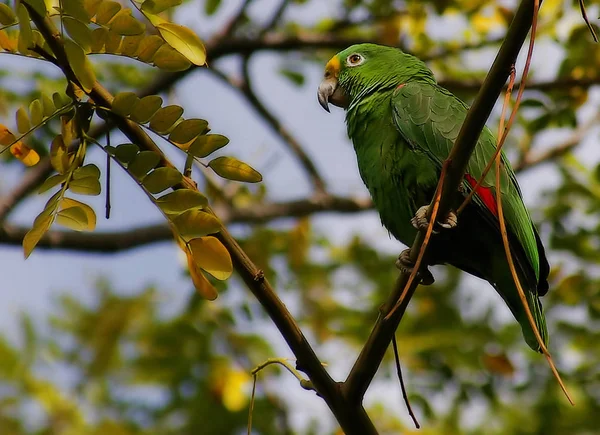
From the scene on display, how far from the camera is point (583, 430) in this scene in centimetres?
496

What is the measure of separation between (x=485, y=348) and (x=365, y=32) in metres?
2.71

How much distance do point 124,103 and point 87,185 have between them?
23 cm

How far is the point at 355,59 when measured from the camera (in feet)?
12.0

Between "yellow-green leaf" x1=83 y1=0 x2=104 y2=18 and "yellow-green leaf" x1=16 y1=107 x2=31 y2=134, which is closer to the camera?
"yellow-green leaf" x1=83 y1=0 x2=104 y2=18

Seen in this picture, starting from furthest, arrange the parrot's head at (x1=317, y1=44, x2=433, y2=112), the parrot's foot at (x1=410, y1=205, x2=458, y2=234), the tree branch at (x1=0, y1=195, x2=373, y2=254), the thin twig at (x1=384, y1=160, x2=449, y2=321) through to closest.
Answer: the tree branch at (x1=0, y1=195, x2=373, y2=254), the parrot's head at (x1=317, y1=44, x2=433, y2=112), the parrot's foot at (x1=410, y1=205, x2=458, y2=234), the thin twig at (x1=384, y1=160, x2=449, y2=321)

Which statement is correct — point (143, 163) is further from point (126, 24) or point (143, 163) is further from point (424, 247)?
point (424, 247)

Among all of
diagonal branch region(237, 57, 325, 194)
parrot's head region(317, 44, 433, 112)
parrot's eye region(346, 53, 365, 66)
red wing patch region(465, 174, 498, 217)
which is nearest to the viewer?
red wing patch region(465, 174, 498, 217)

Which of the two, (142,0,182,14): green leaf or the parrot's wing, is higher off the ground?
the parrot's wing

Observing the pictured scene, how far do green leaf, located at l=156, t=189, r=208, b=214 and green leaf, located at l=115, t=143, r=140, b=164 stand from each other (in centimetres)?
13

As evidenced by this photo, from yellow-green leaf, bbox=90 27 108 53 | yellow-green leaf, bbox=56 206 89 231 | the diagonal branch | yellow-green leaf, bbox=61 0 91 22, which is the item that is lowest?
yellow-green leaf, bbox=56 206 89 231

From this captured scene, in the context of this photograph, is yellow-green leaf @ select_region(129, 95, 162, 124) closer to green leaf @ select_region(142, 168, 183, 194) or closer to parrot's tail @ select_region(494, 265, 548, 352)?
green leaf @ select_region(142, 168, 183, 194)

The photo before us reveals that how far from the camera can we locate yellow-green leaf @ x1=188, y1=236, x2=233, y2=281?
6.38ft

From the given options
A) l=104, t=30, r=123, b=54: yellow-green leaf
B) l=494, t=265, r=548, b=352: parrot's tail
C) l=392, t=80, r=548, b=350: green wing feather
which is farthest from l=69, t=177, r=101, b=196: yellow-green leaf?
l=494, t=265, r=548, b=352: parrot's tail

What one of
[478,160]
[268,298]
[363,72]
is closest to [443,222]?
[268,298]
